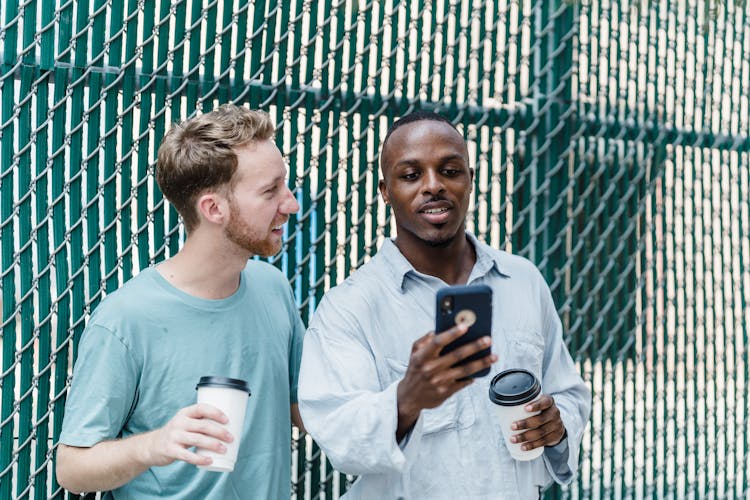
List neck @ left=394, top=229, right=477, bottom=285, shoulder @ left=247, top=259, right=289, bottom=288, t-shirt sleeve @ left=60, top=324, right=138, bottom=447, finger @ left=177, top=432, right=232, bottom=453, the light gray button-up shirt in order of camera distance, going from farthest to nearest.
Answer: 1. shoulder @ left=247, top=259, right=289, bottom=288
2. neck @ left=394, top=229, right=477, bottom=285
3. t-shirt sleeve @ left=60, top=324, right=138, bottom=447
4. the light gray button-up shirt
5. finger @ left=177, top=432, right=232, bottom=453

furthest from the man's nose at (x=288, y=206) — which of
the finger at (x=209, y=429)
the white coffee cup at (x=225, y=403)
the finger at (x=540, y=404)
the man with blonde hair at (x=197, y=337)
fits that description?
the finger at (x=540, y=404)

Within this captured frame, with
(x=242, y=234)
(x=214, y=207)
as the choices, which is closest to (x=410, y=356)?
(x=242, y=234)

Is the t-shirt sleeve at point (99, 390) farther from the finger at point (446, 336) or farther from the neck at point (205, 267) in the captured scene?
the finger at point (446, 336)

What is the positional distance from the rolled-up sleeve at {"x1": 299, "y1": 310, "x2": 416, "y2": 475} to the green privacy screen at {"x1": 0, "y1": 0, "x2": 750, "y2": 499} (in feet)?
0.20

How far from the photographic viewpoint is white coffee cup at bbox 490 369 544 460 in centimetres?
231

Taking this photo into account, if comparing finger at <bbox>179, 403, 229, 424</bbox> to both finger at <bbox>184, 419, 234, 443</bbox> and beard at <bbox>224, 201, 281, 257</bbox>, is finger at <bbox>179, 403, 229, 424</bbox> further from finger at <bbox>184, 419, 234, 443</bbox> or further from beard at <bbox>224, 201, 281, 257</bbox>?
beard at <bbox>224, 201, 281, 257</bbox>

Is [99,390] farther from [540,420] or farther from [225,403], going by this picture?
[540,420]

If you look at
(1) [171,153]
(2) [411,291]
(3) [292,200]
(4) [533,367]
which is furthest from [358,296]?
(1) [171,153]

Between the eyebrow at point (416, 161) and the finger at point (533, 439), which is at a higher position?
the eyebrow at point (416, 161)

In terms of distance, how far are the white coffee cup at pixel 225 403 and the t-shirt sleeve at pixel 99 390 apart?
40 centimetres

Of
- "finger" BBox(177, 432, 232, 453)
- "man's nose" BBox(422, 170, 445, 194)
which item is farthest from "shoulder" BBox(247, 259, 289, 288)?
"finger" BBox(177, 432, 232, 453)

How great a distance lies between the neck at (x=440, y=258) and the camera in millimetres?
2713

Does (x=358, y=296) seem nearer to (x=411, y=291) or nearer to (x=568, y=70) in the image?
(x=411, y=291)

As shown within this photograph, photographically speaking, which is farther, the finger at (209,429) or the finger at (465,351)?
the finger at (209,429)
